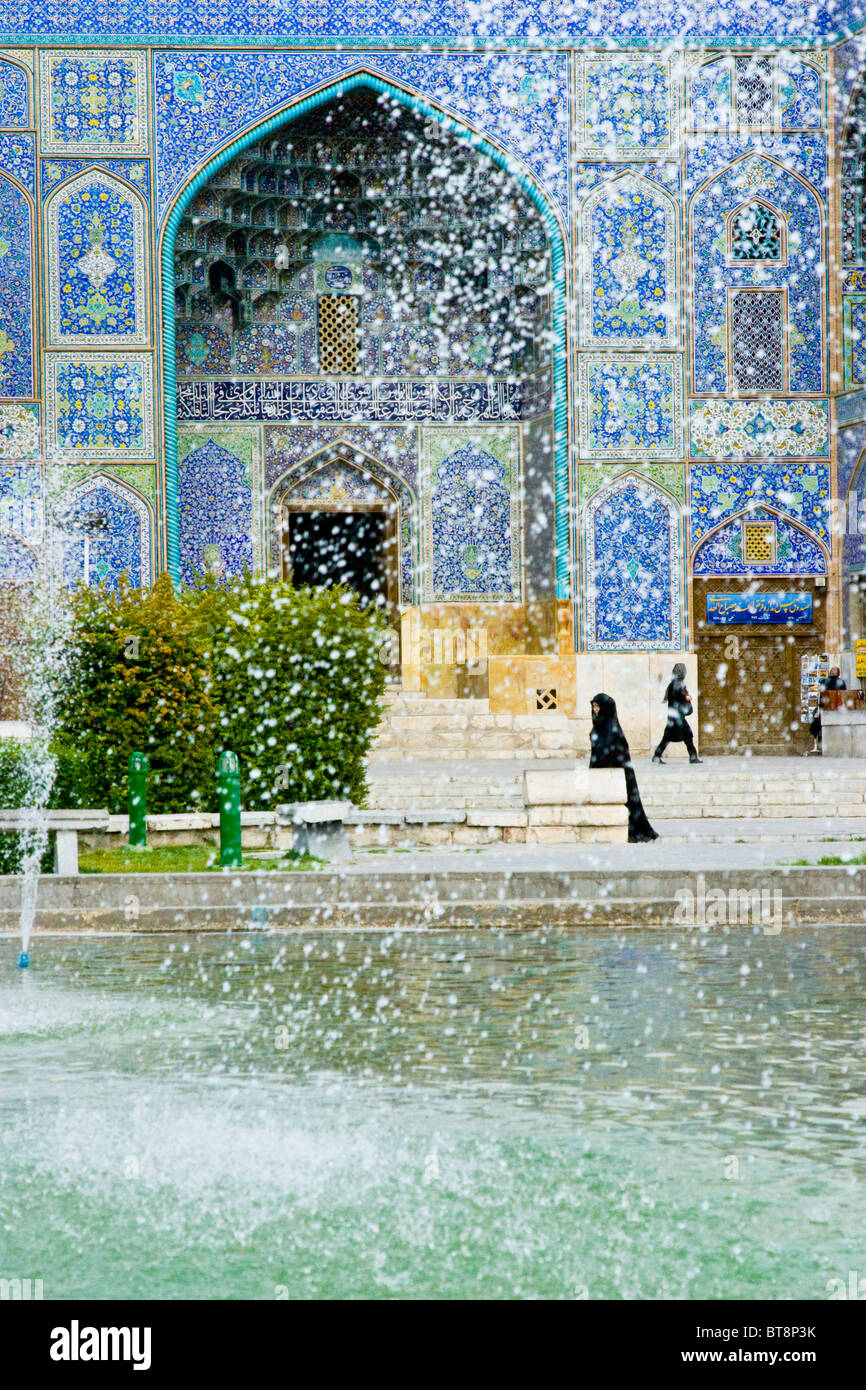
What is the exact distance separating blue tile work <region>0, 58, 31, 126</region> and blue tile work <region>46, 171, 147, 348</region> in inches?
32.8

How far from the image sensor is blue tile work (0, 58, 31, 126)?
19469 mm

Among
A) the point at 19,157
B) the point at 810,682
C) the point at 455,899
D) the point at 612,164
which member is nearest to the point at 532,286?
the point at 612,164

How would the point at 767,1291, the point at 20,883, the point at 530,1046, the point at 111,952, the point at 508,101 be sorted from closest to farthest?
the point at 767,1291 → the point at 530,1046 → the point at 111,952 → the point at 20,883 → the point at 508,101

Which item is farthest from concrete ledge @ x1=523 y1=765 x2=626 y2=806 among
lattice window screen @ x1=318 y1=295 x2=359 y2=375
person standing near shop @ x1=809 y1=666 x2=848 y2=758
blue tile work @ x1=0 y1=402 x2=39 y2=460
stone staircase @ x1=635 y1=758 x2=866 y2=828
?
lattice window screen @ x1=318 y1=295 x2=359 y2=375

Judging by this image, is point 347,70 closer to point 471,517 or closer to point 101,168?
point 101,168

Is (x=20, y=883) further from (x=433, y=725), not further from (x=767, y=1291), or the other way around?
(x=433, y=725)

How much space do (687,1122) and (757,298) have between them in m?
17.1

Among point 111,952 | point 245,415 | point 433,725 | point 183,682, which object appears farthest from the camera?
point 245,415

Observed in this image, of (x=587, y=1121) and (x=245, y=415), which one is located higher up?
(x=245, y=415)

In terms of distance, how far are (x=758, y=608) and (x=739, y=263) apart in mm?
3605

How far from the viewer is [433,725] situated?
18.7 metres

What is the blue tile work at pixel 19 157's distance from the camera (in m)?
19.4

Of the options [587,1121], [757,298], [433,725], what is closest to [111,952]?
[587,1121]

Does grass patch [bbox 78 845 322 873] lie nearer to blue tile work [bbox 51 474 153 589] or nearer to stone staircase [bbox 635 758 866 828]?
stone staircase [bbox 635 758 866 828]
